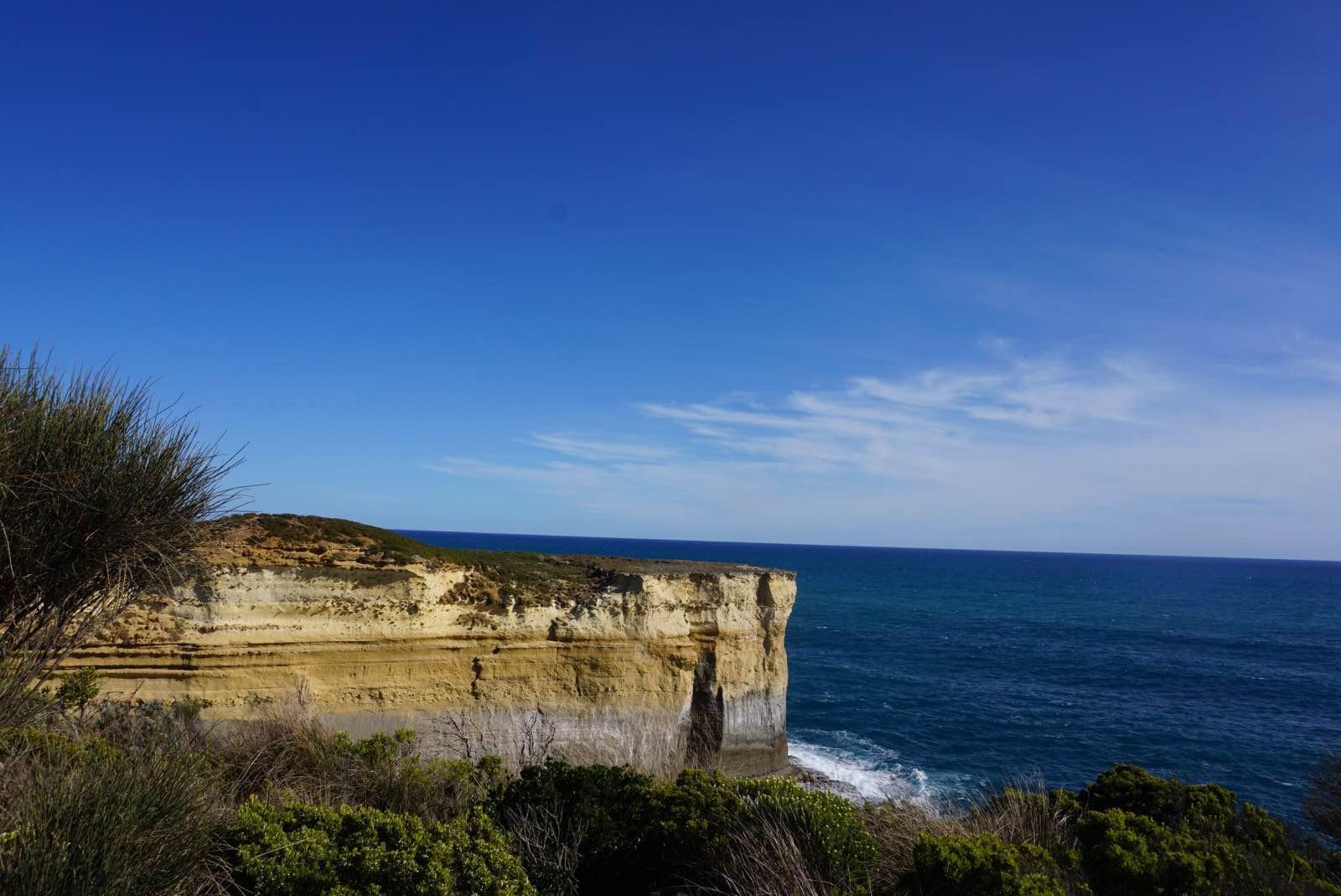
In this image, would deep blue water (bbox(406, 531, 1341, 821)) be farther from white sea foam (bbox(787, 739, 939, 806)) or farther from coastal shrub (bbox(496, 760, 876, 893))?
coastal shrub (bbox(496, 760, 876, 893))

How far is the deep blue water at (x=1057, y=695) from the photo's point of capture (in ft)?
80.2

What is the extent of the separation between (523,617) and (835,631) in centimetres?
3540

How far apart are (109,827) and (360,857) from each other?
5.34 feet

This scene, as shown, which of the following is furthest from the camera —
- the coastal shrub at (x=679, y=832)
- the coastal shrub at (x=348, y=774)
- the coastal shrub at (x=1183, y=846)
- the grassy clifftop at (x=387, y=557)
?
the grassy clifftop at (x=387, y=557)

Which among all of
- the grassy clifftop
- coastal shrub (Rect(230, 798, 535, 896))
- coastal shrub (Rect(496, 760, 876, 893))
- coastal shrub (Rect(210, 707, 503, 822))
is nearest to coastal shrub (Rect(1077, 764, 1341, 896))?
coastal shrub (Rect(496, 760, 876, 893))

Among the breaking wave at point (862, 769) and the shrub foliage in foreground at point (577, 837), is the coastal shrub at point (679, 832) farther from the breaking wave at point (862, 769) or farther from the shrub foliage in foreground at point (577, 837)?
the breaking wave at point (862, 769)

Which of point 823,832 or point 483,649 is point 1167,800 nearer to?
point 823,832

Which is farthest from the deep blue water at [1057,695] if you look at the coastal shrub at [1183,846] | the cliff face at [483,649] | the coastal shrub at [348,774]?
Answer: the coastal shrub at [348,774]

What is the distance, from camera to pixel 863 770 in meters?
23.7

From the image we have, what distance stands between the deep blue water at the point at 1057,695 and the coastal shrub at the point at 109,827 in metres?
9.06

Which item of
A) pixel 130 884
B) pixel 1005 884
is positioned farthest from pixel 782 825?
pixel 130 884

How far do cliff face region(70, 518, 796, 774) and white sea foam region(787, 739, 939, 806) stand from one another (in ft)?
6.33

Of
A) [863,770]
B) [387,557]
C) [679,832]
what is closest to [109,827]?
[679,832]

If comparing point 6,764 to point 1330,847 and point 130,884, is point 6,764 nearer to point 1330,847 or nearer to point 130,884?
point 130,884
